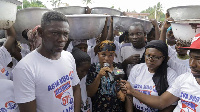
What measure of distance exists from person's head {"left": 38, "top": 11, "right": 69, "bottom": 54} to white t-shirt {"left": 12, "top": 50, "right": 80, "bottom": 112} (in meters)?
0.13

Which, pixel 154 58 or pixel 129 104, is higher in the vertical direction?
pixel 154 58

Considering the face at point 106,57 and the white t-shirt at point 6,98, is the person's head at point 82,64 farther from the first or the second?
the white t-shirt at point 6,98

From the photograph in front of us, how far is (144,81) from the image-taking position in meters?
2.09

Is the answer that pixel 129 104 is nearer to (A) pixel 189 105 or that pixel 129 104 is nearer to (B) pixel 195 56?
(A) pixel 189 105

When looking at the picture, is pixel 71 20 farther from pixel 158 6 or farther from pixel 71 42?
pixel 158 6

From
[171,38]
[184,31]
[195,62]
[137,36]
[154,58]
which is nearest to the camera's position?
[195,62]

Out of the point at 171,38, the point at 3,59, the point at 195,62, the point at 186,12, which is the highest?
the point at 186,12

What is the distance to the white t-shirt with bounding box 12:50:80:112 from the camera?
1.34m

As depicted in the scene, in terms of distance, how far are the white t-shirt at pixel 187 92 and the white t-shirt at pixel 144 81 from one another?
0.75 feet

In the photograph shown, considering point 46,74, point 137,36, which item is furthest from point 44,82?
point 137,36

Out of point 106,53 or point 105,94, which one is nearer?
point 105,94

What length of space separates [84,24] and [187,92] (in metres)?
1.37

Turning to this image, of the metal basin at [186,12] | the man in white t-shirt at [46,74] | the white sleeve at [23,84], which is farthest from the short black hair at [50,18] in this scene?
the metal basin at [186,12]

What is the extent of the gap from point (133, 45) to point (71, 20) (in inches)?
49.6
